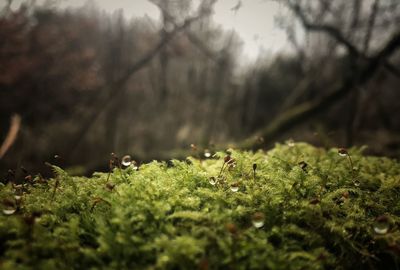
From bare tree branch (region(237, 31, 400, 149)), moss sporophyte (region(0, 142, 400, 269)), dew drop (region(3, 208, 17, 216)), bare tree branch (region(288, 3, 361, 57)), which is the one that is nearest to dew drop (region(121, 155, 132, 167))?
moss sporophyte (region(0, 142, 400, 269))

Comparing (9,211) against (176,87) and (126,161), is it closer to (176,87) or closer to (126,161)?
(126,161)

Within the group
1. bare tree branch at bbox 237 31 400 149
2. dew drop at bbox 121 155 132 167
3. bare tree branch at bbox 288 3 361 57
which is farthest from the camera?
bare tree branch at bbox 288 3 361 57

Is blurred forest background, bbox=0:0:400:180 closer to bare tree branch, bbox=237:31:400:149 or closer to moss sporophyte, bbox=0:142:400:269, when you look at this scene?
bare tree branch, bbox=237:31:400:149

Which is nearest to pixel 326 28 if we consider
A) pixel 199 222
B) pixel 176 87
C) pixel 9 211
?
pixel 199 222

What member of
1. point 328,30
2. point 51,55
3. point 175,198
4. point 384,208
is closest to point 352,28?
point 328,30

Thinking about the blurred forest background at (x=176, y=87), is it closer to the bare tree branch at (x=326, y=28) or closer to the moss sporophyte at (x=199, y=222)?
the bare tree branch at (x=326, y=28)

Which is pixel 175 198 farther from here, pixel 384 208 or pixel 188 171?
pixel 384 208
